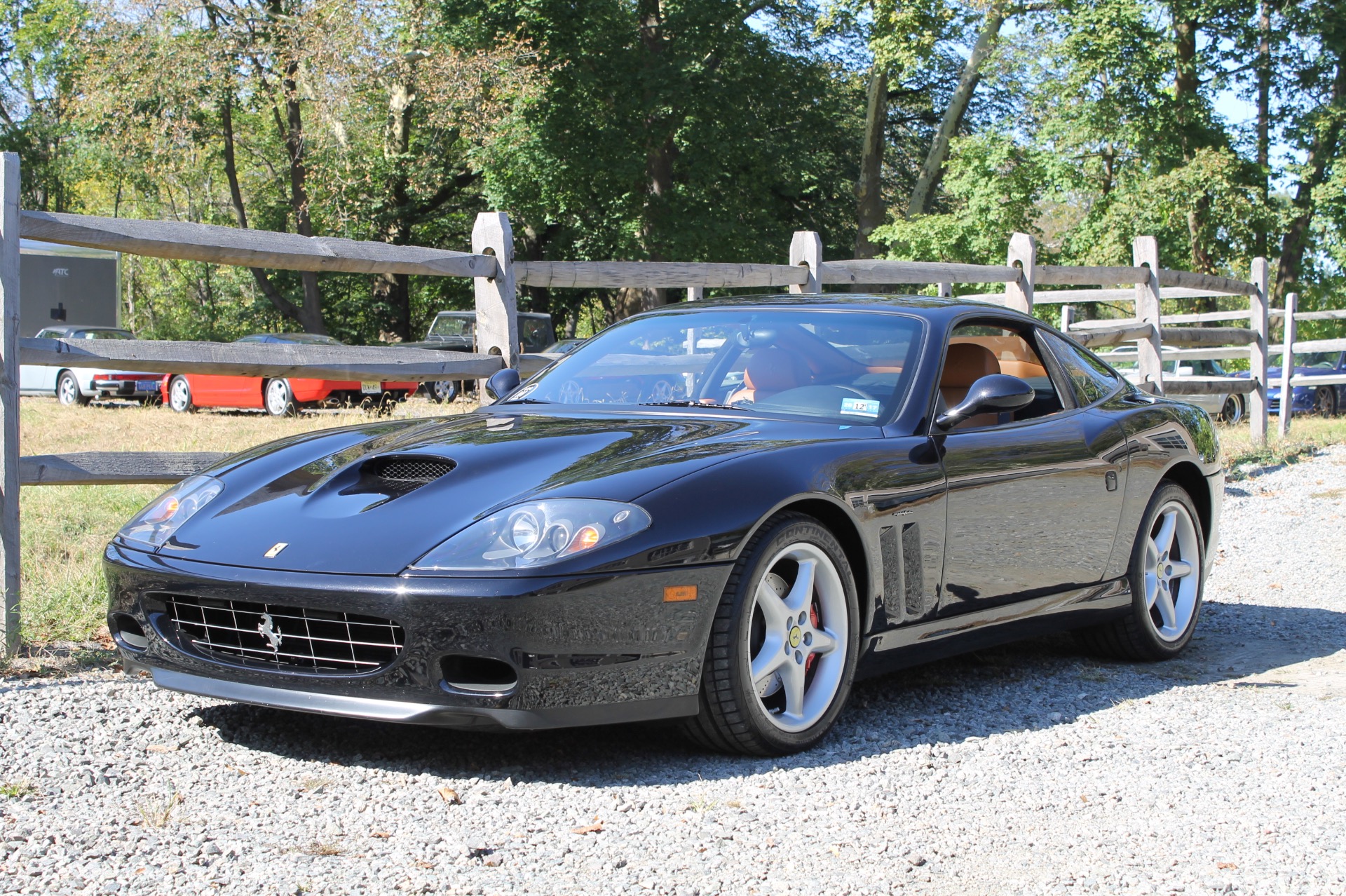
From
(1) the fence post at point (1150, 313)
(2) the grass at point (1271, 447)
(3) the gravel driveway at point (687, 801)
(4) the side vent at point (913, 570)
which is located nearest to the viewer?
(3) the gravel driveway at point (687, 801)

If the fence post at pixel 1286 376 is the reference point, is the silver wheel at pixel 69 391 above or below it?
below

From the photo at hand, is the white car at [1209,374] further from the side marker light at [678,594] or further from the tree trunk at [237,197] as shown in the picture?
the tree trunk at [237,197]

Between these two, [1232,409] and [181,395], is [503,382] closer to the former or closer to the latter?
[1232,409]

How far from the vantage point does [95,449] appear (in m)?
13.4

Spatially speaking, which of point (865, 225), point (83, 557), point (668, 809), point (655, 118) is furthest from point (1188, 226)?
point (668, 809)

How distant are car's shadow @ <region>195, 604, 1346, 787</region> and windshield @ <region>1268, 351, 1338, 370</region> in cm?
2060

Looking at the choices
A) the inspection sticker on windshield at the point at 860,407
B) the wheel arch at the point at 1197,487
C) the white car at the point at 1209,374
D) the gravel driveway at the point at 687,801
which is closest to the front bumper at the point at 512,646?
the gravel driveway at the point at 687,801

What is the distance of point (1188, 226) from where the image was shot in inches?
1127

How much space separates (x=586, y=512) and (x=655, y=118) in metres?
28.5

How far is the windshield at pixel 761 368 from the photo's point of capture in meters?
4.55

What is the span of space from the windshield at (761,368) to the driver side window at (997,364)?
327 millimetres

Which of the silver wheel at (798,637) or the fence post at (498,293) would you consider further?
the fence post at (498,293)

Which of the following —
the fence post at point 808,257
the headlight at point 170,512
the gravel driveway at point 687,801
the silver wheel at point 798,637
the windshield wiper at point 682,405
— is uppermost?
the fence post at point 808,257

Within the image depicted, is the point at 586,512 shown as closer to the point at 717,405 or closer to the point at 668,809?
the point at 668,809
